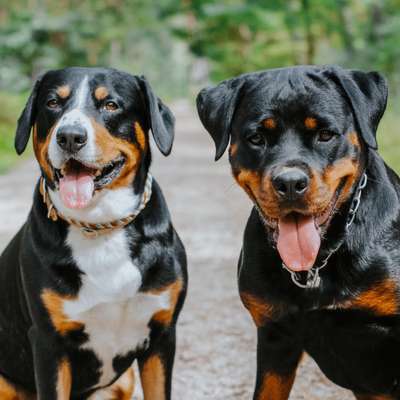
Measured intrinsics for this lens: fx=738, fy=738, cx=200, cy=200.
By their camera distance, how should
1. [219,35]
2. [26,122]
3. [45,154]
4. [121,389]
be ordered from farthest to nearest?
1. [219,35]
2. [121,389]
3. [26,122]
4. [45,154]

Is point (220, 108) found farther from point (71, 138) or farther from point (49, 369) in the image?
point (49, 369)

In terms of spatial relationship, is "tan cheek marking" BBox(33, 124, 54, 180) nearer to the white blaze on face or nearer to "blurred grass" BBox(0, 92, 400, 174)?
the white blaze on face

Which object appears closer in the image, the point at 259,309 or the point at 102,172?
the point at 259,309

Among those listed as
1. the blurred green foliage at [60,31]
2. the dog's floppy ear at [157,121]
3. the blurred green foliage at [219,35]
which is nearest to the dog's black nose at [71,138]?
the dog's floppy ear at [157,121]

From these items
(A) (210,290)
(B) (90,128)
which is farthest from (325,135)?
(A) (210,290)

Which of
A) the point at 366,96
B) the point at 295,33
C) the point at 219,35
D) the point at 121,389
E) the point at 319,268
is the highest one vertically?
the point at 366,96

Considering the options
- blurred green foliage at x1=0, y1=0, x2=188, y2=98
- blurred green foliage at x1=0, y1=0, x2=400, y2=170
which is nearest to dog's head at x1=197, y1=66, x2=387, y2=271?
blurred green foliage at x1=0, y1=0, x2=400, y2=170

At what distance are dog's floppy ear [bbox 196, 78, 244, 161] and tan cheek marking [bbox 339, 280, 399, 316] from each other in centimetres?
85

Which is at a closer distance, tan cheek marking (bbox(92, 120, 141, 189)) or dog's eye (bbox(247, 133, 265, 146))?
dog's eye (bbox(247, 133, 265, 146))

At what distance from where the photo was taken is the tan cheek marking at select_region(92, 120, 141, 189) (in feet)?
10.8

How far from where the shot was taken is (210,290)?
6.04 meters

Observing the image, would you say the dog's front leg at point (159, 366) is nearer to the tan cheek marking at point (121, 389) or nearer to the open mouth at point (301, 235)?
the tan cheek marking at point (121, 389)

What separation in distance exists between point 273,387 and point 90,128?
1410 millimetres

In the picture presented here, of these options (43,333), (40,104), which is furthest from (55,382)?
(40,104)
